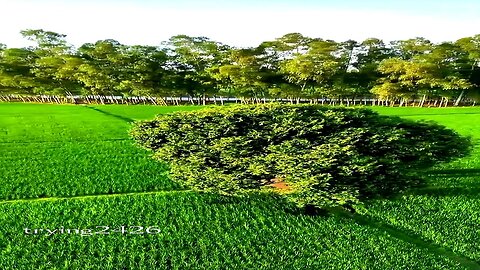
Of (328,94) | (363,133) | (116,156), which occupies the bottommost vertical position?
(328,94)

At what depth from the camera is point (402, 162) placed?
13.8 m

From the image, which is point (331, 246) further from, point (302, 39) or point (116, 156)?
point (302, 39)

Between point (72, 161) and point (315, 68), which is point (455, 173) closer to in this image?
point (72, 161)

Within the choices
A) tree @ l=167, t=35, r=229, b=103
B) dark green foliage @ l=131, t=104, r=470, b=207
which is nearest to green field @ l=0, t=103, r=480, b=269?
dark green foliage @ l=131, t=104, r=470, b=207

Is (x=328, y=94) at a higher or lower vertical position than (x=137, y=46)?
lower

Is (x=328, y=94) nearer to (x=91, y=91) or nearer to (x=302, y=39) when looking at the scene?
(x=302, y=39)

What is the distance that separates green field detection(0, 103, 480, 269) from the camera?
10.7 metres

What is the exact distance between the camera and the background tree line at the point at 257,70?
51.8m

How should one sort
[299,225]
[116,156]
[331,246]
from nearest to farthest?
[331,246]
[299,225]
[116,156]

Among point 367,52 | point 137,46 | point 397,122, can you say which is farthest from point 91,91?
point 397,122

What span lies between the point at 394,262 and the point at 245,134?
16.9 feet

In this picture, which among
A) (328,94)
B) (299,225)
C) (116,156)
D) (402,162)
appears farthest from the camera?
(328,94)

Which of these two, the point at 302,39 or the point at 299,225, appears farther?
the point at 302,39

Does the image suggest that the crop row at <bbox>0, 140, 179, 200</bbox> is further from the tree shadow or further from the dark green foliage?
the tree shadow
